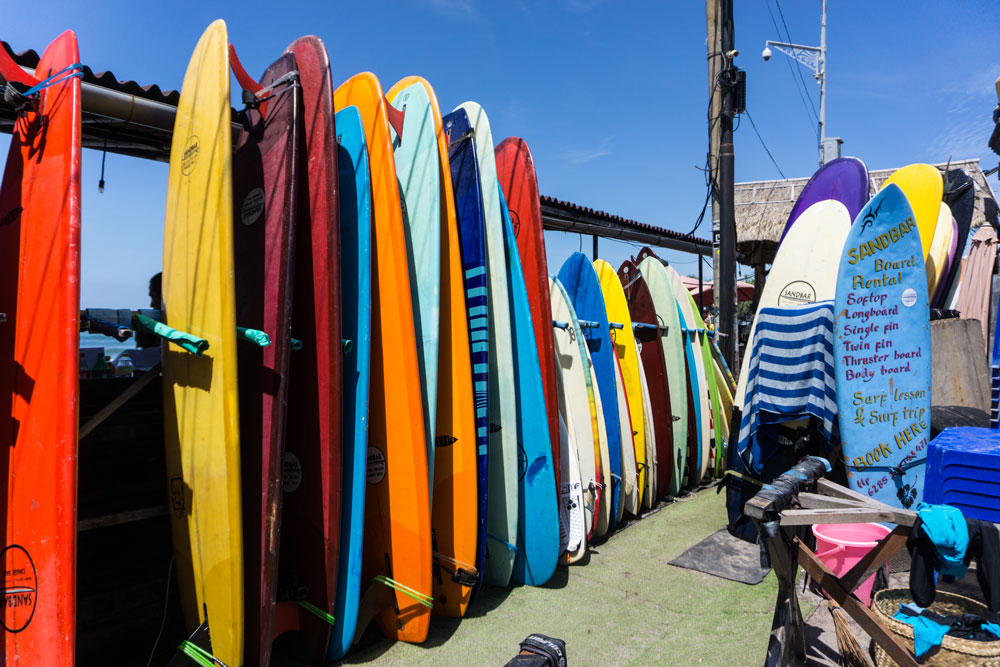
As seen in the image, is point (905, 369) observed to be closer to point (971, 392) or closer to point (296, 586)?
point (971, 392)

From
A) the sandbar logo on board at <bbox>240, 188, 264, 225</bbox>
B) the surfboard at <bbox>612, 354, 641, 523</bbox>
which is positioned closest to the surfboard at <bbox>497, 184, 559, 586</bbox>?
the surfboard at <bbox>612, 354, 641, 523</bbox>

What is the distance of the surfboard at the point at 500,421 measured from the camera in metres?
2.88

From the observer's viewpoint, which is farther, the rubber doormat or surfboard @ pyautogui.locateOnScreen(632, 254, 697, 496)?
Answer: surfboard @ pyautogui.locateOnScreen(632, 254, 697, 496)

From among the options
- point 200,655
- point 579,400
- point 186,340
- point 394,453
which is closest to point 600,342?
point 579,400

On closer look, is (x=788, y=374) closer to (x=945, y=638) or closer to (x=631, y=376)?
(x=631, y=376)

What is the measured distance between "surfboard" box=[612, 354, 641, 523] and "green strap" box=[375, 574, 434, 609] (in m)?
1.72

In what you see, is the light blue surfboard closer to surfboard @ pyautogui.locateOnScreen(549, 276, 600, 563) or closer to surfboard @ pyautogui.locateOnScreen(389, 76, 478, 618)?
surfboard @ pyautogui.locateOnScreen(389, 76, 478, 618)

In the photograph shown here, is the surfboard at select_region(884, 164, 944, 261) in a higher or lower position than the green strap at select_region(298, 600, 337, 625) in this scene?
higher

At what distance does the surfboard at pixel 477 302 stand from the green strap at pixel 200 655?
1056 mm

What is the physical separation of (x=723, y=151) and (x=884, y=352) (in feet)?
8.71

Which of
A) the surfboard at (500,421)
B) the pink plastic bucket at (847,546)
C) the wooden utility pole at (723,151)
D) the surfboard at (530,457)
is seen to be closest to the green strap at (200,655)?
the surfboard at (500,421)

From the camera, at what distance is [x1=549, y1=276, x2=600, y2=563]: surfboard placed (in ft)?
10.5

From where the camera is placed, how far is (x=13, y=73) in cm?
199

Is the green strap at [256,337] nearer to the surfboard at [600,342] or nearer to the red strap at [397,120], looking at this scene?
the red strap at [397,120]
